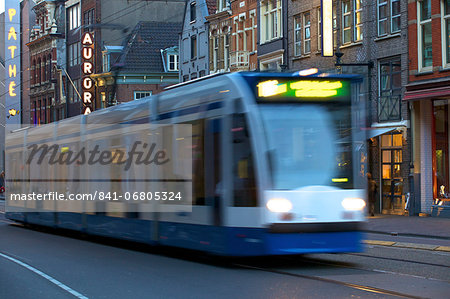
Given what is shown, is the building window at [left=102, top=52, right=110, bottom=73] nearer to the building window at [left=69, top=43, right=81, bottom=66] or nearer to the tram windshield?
the building window at [left=69, top=43, right=81, bottom=66]

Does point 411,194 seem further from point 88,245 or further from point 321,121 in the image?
point 321,121

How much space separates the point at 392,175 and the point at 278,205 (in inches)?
760

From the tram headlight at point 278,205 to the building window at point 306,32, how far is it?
2518cm

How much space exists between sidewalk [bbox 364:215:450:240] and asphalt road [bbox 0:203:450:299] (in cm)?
438

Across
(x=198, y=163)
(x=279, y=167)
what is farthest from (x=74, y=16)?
(x=279, y=167)

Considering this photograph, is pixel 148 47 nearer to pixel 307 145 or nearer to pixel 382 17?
pixel 382 17

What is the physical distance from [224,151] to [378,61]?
19.6m

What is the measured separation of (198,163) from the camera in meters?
13.5

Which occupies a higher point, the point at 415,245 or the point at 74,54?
the point at 74,54

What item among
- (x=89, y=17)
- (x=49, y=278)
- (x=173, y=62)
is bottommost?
(x=49, y=278)

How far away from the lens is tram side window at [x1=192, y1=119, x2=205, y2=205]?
13.3 meters

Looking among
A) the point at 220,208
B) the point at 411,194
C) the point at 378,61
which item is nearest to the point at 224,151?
the point at 220,208

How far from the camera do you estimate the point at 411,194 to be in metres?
28.8

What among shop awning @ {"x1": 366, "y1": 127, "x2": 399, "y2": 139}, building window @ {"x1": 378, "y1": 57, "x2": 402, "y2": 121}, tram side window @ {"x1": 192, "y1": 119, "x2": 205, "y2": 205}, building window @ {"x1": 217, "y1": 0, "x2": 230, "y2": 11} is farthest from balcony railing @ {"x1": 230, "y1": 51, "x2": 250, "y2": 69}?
tram side window @ {"x1": 192, "y1": 119, "x2": 205, "y2": 205}
